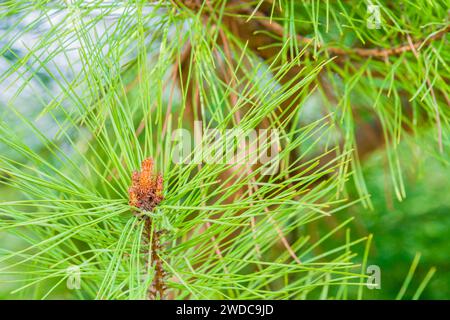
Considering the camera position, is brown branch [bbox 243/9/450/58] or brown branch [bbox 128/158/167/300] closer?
brown branch [bbox 128/158/167/300]

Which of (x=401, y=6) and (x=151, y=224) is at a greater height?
(x=401, y=6)

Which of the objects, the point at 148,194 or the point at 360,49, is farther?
the point at 360,49

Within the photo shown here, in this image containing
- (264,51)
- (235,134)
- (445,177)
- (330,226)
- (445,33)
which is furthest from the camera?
(445,177)

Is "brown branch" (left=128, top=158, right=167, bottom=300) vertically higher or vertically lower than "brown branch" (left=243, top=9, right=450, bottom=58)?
lower

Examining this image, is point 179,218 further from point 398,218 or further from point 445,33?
point 398,218

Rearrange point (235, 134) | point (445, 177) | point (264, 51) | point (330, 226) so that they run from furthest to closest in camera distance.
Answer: point (445, 177) < point (330, 226) < point (264, 51) < point (235, 134)

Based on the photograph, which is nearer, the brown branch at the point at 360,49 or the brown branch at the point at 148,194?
the brown branch at the point at 148,194

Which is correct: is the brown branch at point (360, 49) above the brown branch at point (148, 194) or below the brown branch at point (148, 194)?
above

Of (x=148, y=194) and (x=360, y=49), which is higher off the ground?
(x=360, y=49)

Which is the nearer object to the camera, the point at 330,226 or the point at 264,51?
the point at 264,51
